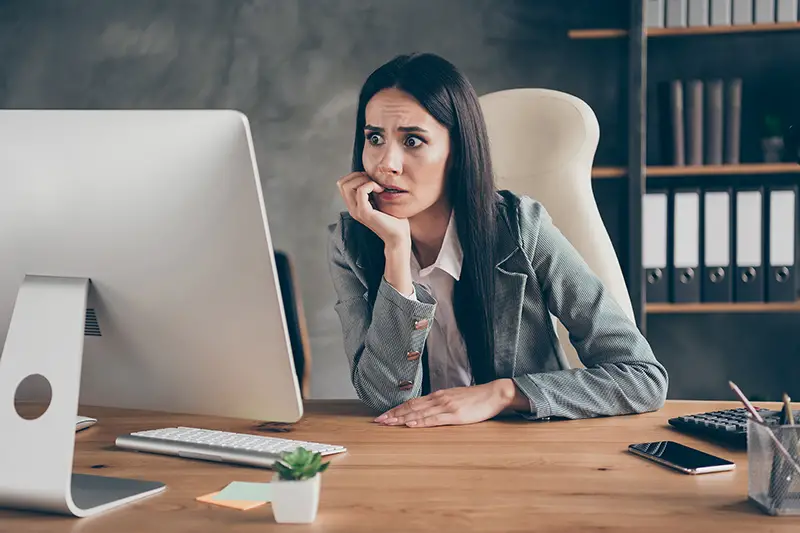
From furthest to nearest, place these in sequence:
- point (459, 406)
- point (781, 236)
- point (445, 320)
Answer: point (781, 236) < point (445, 320) < point (459, 406)

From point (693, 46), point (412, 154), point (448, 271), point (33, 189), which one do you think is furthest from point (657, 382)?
point (693, 46)

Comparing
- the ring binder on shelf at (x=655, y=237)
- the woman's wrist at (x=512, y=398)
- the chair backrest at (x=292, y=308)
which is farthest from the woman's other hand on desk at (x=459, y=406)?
the ring binder on shelf at (x=655, y=237)

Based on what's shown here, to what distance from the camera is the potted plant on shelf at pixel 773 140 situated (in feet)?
9.05

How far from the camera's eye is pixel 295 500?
2.48ft

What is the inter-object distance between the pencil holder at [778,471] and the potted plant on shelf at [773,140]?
220cm

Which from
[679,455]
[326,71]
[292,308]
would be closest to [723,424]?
[679,455]

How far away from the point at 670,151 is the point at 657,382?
61.1 inches

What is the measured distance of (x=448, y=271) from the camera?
1588 mm

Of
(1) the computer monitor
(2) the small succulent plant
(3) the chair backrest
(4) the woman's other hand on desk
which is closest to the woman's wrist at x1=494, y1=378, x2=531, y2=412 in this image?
(4) the woman's other hand on desk

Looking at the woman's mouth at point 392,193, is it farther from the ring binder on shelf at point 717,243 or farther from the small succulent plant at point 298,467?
the ring binder on shelf at point 717,243

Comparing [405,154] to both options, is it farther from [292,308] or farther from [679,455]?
[292,308]

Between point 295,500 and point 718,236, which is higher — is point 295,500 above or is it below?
below

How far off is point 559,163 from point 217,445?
1.02 metres

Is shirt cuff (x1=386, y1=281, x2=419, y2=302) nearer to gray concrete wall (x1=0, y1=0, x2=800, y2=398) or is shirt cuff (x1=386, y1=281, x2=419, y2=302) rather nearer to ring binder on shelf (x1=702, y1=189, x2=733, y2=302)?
ring binder on shelf (x1=702, y1=189, x2=733, y2=302)
